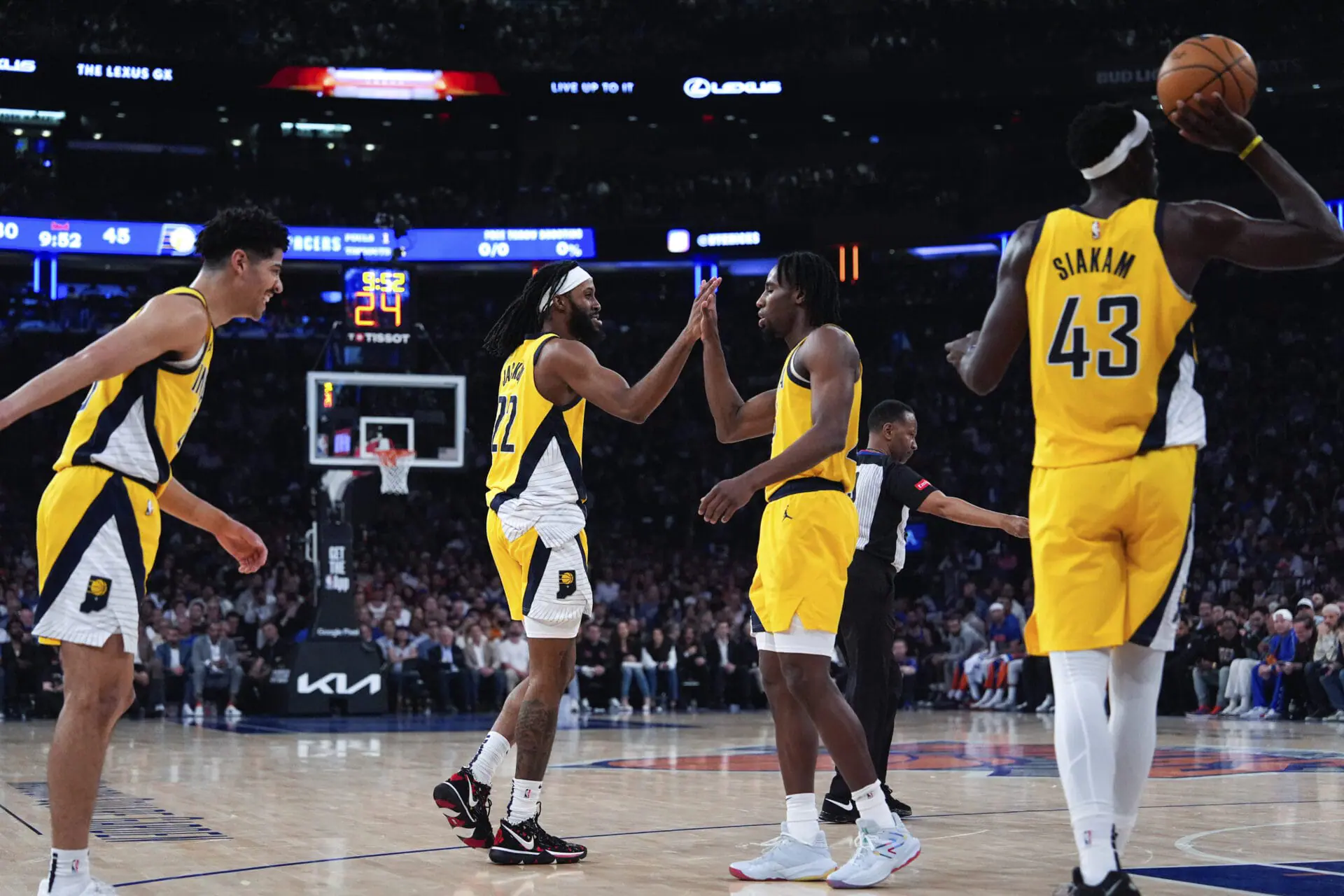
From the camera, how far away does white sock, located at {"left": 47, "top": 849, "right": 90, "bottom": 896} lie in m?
4.06

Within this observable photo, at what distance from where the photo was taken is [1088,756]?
12.1 feet

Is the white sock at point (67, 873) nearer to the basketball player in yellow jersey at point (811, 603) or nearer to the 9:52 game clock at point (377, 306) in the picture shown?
the basketball player in yellow jersey at point (811, 603)

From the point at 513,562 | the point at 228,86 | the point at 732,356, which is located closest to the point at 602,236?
the point at 732,356

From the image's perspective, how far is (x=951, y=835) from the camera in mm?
5965

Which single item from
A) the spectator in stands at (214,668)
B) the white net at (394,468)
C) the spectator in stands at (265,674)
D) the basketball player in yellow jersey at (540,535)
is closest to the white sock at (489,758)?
the basketball player in yellow jersey at (540,535)

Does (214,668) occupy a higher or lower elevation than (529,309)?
lower

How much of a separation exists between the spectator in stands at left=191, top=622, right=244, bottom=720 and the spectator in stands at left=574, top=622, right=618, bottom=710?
13.6 ft

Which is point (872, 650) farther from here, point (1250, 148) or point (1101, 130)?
point (1250, 148)

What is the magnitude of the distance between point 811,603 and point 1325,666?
473 inches

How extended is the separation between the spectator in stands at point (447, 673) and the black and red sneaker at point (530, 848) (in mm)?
12337

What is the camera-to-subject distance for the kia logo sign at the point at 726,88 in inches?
1093

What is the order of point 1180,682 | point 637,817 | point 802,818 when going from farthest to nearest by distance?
point 1180,682
point 637,817
point 802,818

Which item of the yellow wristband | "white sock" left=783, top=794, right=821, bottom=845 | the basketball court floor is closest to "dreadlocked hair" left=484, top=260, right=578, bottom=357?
the basketball court floor

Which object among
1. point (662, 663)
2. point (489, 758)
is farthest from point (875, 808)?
point (662, 663)
